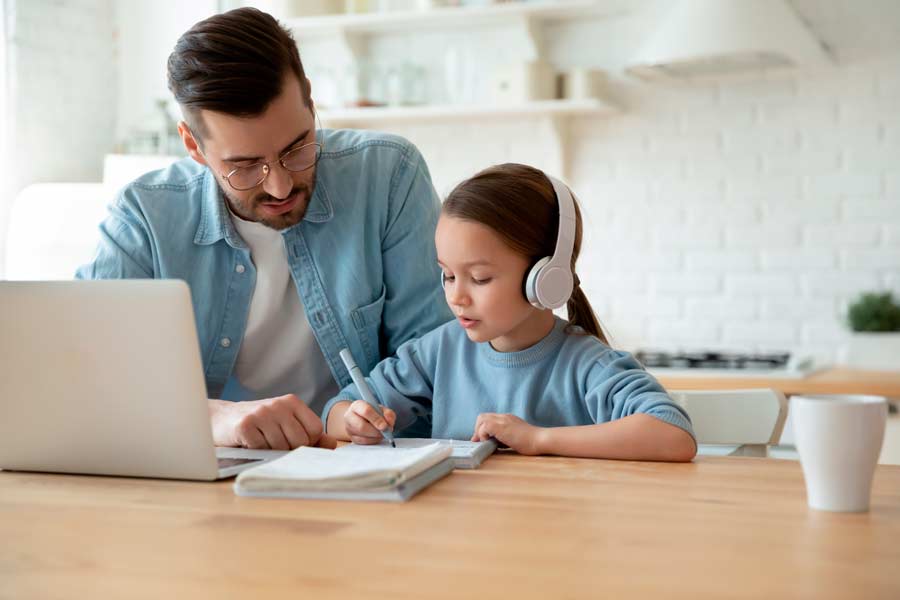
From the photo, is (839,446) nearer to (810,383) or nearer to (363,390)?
(363,390)

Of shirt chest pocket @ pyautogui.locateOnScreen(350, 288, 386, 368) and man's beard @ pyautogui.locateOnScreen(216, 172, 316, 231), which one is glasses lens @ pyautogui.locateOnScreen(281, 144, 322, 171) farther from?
shirt chest pocket @ pyautogui.locateOnScreen(350, 288, 386, 368)

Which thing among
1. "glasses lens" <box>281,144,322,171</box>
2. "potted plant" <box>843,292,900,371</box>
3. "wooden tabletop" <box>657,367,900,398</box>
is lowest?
"wooden tabletop" <box>657,367,900,398</box>

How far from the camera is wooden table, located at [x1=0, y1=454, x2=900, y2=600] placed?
0.83 metres

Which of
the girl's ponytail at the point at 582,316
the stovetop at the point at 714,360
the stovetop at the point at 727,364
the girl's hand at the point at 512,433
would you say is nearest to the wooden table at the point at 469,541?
the girl's hand at the point at 512,433

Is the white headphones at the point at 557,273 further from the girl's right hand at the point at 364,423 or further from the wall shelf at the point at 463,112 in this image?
the wall shelf at the point at 463,112

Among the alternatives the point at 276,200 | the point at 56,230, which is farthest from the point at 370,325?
the point at 56,230

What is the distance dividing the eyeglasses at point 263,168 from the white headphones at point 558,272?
1.50 ft

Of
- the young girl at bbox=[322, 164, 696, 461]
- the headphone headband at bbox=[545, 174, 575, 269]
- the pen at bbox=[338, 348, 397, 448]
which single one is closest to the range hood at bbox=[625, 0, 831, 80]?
the young girl at bbox=[322, 164, 696, 461]

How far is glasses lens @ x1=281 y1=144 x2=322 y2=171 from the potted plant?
7.53 ft

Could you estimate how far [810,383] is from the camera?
9.86 ft

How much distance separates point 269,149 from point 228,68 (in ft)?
0.48

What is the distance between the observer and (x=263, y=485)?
1.14 meters

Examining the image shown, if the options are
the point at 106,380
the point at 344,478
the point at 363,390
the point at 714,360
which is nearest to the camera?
the point at 344,478

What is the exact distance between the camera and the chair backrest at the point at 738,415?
163 cm
